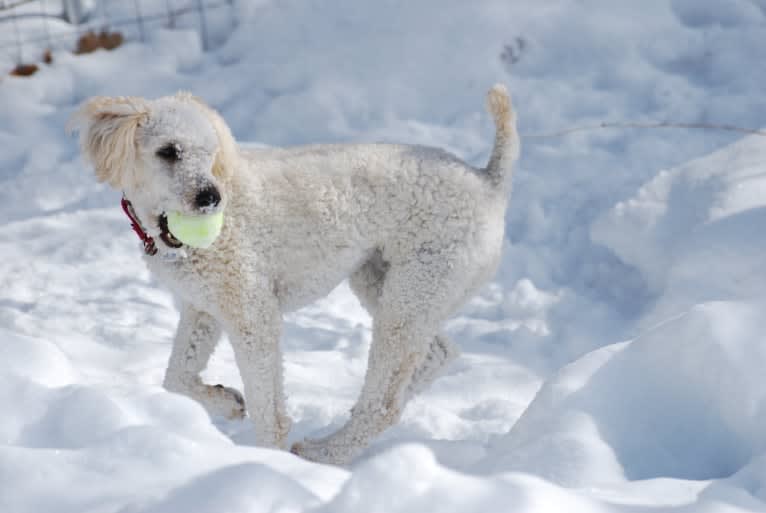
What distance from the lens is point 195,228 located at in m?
3.00

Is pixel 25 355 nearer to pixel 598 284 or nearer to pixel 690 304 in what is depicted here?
pixel 690 304

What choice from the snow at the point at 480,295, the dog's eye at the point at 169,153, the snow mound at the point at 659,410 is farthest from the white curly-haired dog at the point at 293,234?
the snow mound at the point at 659,410

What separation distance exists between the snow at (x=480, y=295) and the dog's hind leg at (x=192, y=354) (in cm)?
34

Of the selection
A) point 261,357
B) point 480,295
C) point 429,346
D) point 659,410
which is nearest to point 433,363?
point 429,346

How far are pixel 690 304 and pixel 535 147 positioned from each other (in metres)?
2.08

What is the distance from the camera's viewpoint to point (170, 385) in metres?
3.48

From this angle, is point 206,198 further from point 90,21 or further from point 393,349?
point 90,21

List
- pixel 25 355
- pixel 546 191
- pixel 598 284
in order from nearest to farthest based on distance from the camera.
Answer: pixel 25 355 < pixel 598 284 < pixel 546 191

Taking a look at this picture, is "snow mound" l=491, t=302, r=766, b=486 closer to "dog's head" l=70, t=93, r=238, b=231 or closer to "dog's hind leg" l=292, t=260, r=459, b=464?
"dog's hind leg" l=292, t=260, r=459, b=464

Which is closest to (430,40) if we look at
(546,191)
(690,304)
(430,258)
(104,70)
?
(546,191)

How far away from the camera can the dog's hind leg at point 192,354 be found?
136 inches

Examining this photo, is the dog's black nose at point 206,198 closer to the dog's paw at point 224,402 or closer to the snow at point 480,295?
the snow at point 480,295

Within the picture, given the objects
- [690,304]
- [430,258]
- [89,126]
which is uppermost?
[89,126]

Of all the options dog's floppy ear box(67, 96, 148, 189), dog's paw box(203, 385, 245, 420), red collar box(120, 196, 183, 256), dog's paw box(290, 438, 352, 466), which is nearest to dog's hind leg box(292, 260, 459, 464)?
dog's paw box(290, 438, 352, 466)
